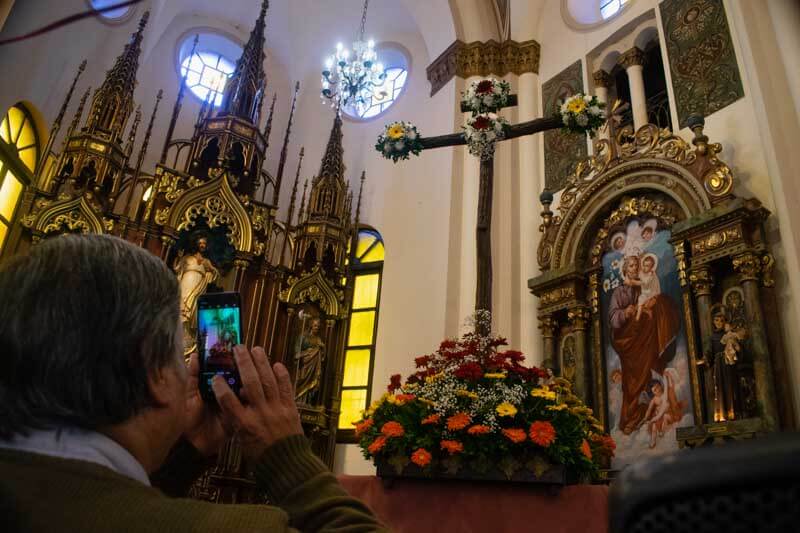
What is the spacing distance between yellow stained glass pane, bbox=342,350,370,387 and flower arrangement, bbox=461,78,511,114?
549 cm

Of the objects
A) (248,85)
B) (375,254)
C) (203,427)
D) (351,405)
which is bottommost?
(203,427)

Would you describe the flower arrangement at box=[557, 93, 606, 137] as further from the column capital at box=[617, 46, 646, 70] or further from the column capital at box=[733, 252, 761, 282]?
the column capital at box=[617, 46, 646, 70]

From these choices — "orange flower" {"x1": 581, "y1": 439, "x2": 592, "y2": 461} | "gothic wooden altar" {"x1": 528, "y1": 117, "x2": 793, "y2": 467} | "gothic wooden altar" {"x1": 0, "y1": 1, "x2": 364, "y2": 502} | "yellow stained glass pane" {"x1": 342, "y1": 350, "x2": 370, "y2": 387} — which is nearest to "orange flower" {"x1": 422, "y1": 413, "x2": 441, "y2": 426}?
"orange flower" {"x1": 581, "y1": 439, "x2": 592, "y2": 461}

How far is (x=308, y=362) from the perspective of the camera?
28.9 ft

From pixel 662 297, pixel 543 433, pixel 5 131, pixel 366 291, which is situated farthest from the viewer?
pixel 366 291

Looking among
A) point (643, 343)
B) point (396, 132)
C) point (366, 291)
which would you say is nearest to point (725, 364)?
point (643, 343)

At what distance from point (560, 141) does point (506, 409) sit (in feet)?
21.0

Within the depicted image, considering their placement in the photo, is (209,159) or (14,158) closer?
(14,158)

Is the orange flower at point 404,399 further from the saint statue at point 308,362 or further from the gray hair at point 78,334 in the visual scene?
the saint statue at point 308,362

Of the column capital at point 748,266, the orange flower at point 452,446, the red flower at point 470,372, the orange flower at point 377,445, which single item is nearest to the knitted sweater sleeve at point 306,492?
the orange flower at point 452,446

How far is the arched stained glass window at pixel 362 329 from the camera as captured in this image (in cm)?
944

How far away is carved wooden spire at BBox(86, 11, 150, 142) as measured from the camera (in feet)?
28.8

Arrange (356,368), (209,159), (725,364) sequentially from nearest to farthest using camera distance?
1. (725,364)
2. (356,368)
3. (209,159)

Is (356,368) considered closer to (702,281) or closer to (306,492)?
(702,281)
